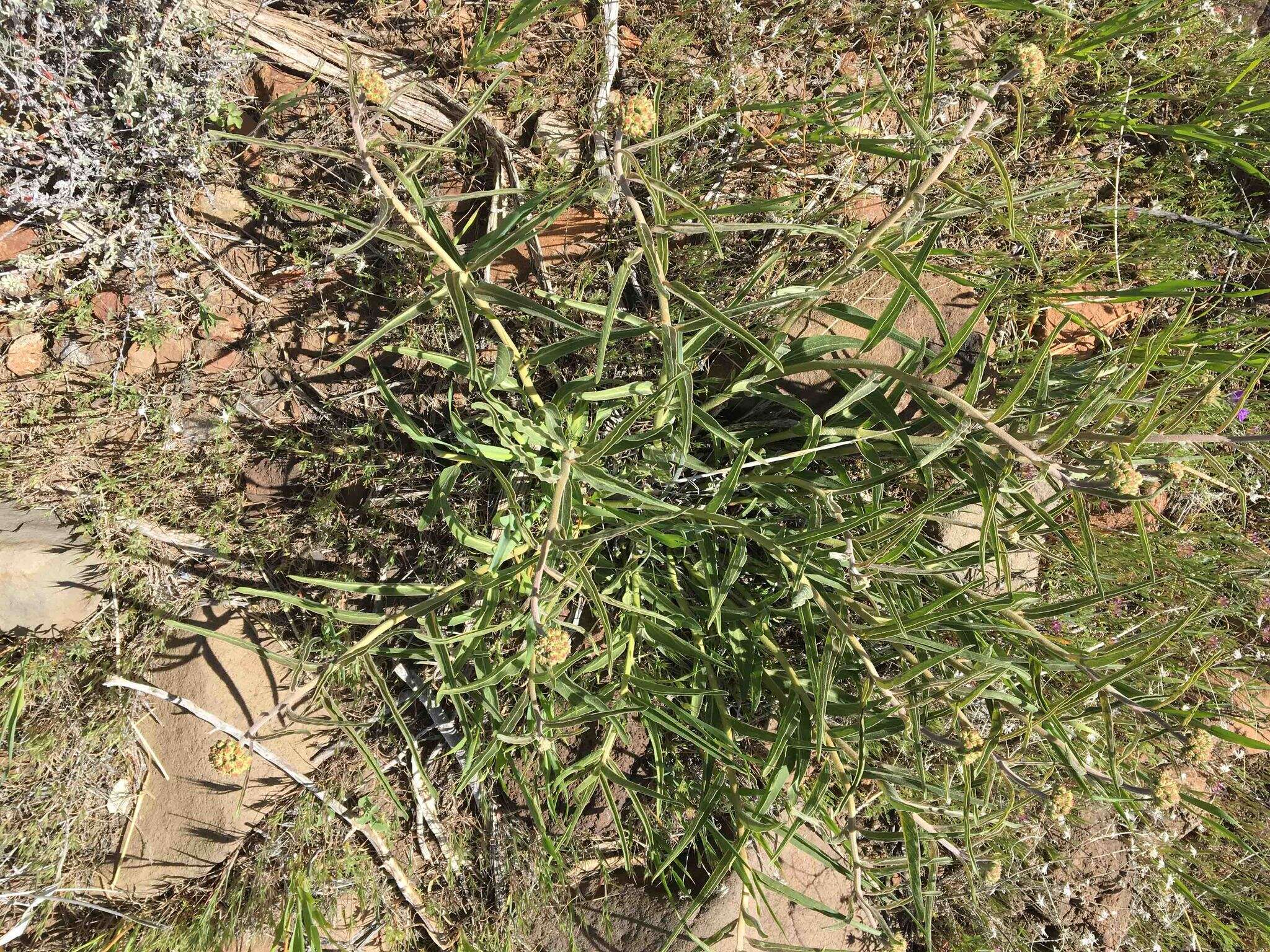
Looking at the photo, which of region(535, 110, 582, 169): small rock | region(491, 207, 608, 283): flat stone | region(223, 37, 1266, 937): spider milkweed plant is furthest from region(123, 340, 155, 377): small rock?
region(535, 110, 582, 169): small rock

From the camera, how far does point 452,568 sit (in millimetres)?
3094

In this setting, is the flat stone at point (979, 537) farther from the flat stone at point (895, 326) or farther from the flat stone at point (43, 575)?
the flat stone at point (43, 575)

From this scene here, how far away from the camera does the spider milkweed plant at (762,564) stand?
6.71ft

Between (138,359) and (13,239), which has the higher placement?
(13,239)

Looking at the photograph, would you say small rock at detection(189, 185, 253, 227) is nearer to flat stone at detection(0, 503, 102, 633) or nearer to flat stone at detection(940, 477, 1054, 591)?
flat stone at detection(0, 503, 102, 633)

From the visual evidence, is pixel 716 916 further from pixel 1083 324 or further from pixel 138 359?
pixel 138 359

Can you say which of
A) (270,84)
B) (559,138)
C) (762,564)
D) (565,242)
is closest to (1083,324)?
(762,564)

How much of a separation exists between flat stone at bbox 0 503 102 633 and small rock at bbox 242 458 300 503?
661 millimetres

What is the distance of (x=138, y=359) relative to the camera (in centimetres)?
312

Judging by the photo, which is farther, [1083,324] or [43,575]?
[1083,324]

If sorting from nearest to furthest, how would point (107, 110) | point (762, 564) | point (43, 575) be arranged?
1. point (762, 564)
2. point (107, 110)
3. point (43, 575)

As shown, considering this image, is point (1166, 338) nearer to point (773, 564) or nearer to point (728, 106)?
point (773, 564)

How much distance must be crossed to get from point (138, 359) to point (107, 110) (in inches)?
37.7

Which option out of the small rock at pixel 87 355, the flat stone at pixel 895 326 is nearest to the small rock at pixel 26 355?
the small rock at pixel 87 355
